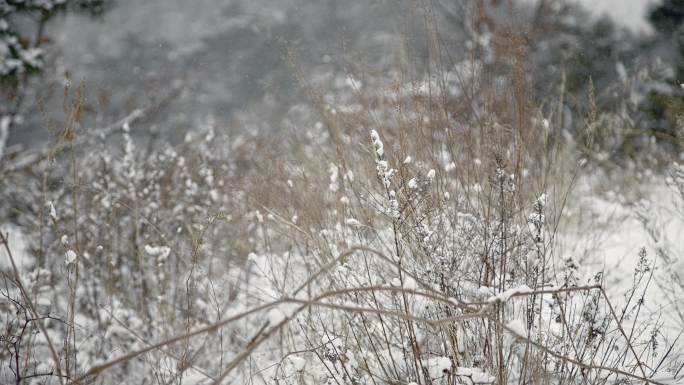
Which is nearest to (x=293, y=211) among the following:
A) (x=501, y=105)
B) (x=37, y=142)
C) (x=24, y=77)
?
(x=501, y=105)

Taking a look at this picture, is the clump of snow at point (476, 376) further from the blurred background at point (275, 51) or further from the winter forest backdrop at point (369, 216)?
the blurred background at point (275, 51)

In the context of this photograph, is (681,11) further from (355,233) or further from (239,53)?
(239,53)

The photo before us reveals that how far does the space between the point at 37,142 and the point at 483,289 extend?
414 inches

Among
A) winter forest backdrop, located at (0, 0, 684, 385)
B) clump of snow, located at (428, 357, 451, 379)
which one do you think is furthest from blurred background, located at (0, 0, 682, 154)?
clump of snow, located at (428, 357, 451, 379)

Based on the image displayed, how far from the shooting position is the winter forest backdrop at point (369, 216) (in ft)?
3.79

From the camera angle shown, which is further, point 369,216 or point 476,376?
point 369,216

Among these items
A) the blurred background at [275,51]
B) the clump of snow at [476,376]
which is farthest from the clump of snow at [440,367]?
the blurred background at [275,51]

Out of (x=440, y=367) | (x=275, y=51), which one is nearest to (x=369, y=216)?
(x=440, y=367)

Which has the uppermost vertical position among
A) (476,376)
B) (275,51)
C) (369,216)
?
(275,51)

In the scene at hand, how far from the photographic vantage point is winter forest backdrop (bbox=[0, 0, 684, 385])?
116 centimetres

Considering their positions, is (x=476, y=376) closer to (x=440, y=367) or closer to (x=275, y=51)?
(x=440, y=367)

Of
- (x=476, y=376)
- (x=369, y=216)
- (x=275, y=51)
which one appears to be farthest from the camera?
(x=275, y=51)

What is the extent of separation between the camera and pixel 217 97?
11.0 meters

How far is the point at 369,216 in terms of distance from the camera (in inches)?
58.8
